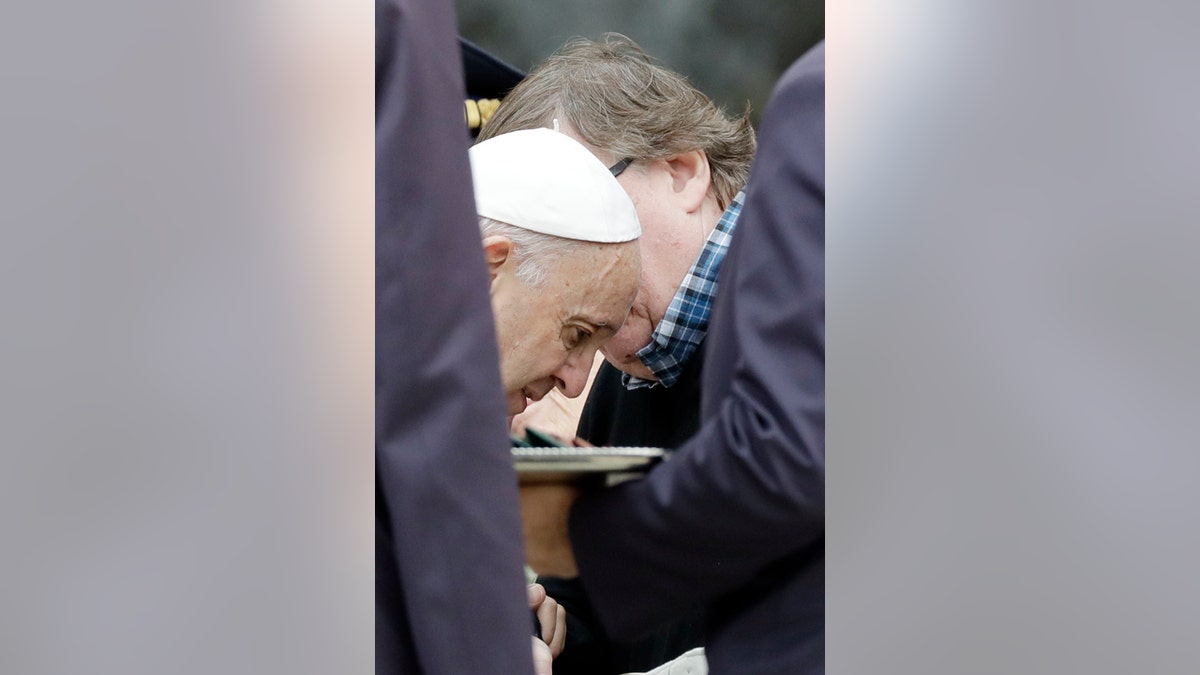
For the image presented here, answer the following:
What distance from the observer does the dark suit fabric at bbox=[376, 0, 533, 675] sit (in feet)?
1.96

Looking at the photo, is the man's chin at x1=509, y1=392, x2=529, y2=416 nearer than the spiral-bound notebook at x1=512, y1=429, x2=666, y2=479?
No

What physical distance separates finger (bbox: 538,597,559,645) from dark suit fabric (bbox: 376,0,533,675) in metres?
0.26

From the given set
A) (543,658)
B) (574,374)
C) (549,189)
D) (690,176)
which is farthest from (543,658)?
(690,176)

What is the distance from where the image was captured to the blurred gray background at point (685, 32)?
856 mm

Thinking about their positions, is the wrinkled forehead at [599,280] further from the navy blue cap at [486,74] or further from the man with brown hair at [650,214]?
the navy blue cap at [486,74]

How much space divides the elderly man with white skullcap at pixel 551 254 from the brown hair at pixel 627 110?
0.04m

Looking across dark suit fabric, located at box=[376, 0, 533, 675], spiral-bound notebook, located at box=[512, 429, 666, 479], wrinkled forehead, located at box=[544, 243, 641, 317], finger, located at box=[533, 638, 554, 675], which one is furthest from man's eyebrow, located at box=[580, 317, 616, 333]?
dark suit fabric, located at box=[376, 0, 533, 675]

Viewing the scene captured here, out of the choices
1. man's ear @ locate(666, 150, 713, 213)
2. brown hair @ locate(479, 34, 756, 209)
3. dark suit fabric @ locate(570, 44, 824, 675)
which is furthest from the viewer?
man's ear @ locate(666, 150, 713, 213)

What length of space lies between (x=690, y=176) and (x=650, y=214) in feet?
0.24

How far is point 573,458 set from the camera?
826mm

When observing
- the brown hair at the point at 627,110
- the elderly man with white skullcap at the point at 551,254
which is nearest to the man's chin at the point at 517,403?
the elderly man with white skullcap at the point at 551,254

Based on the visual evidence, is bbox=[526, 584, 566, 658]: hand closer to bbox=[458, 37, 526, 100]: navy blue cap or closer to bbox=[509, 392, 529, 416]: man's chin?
bbox=[509, 392, 529, 416]: man's chin

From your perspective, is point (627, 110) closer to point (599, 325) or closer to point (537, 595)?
point (599, 325)
